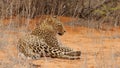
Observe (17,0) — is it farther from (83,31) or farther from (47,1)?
(83,31)

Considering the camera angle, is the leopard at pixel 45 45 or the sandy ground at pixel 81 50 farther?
the leopard at pixel 45 45

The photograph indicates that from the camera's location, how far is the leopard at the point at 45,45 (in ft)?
24.5

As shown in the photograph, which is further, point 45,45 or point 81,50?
point 81,50

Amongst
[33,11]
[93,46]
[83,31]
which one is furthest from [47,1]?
[93,46]

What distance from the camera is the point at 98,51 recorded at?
8.19 m

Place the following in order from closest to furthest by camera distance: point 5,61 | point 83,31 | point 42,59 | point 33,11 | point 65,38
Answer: point 5,61 → point 42,59 → point 65,38 → point 83,31 → point 33,11

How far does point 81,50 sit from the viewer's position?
8336 mm

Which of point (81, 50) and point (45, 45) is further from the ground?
point (45, 45)

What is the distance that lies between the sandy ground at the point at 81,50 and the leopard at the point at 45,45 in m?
0.16

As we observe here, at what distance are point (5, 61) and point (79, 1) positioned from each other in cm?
742

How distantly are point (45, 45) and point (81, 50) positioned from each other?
1.00 metres

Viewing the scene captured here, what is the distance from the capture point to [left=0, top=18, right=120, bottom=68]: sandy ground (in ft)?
21.5

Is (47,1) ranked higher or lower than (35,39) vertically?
higher

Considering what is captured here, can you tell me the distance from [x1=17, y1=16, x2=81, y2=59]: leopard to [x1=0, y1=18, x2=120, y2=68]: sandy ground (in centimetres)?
16
